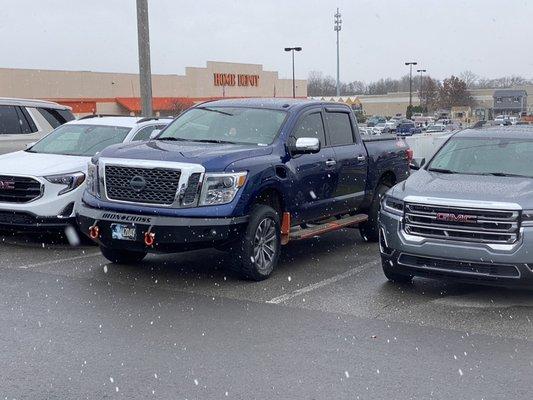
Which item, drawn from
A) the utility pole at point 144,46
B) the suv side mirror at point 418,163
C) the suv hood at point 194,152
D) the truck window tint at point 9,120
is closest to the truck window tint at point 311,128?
the suv hood at point 194,152

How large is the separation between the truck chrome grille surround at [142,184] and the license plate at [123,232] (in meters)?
0.32

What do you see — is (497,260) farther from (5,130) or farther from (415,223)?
(5,130)

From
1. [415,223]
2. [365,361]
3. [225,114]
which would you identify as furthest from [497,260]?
[225,114]

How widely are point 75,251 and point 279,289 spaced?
3286 millimetres

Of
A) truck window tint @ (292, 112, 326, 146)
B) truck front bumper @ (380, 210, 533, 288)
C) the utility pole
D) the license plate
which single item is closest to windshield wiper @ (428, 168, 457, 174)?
truck front bumper @ (380, 210, 533, 288)

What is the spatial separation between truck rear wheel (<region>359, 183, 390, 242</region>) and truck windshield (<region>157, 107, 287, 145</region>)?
229 cm

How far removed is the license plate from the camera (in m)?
7.91

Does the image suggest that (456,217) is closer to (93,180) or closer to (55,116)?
(93,180)

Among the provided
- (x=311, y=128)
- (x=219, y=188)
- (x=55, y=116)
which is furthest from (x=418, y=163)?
(x=55, y=116)

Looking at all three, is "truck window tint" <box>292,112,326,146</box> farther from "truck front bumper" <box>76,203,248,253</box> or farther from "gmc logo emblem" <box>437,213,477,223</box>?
"gmc logo emblem" <box>437,213,477,223</box>

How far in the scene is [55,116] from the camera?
14016mm

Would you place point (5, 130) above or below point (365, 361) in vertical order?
above

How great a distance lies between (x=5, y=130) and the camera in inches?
522

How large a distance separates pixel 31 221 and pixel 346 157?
415 centimetres
